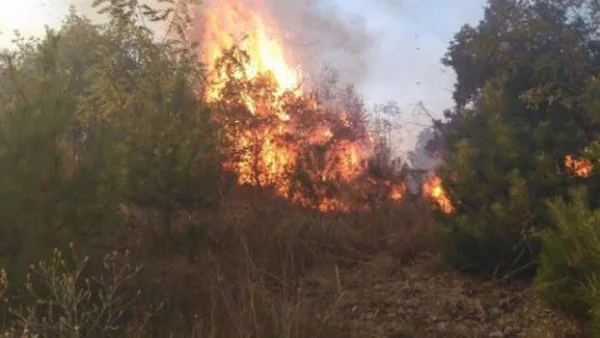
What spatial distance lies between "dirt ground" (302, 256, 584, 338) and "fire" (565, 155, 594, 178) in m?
1.80

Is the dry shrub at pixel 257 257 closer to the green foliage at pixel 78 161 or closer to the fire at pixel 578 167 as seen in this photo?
the green foliage at pixel 78 161

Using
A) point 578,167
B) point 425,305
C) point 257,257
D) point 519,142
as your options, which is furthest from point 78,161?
point 578,167

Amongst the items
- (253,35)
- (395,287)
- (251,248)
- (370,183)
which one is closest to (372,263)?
(395,287)

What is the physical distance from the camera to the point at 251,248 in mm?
9023

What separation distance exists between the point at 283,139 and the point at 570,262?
9.56m

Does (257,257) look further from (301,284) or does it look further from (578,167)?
(578,167)

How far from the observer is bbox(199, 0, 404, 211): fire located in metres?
12.3

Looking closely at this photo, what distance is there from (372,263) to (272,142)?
15.4ft

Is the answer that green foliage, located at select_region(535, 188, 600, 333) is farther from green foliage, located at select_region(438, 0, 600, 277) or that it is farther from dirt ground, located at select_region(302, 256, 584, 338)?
green foliage, located at select_region(438, 0, 600, 277)

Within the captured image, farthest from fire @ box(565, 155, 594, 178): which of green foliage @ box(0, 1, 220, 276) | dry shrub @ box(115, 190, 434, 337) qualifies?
green foliage @ box(0, 1, 220, 276)

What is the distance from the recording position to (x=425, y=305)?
306 inches

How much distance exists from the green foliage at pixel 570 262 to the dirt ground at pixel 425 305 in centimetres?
36

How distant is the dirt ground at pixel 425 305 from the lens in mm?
6500

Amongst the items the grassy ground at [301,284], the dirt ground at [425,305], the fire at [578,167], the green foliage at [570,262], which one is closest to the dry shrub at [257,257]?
the grassy ground at [301,284]
